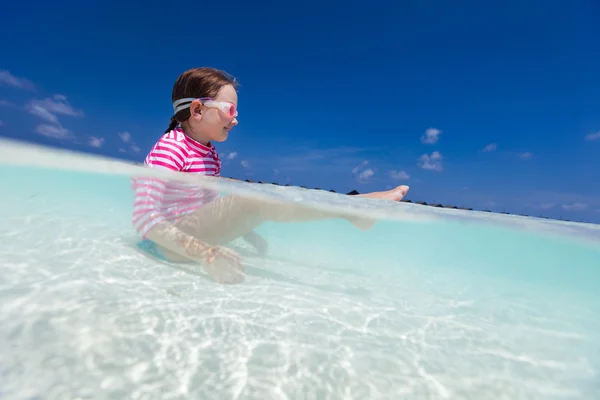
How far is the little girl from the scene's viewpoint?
9.12ft

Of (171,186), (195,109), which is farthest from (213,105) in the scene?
(171,186)

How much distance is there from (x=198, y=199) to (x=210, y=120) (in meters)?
0.92

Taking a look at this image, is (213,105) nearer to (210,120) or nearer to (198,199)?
(210,120)

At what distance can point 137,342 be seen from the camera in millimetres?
1655

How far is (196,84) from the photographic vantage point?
3592 millimetres

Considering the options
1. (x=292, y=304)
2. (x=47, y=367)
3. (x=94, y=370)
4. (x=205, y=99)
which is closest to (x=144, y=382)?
(x=94, y=370)

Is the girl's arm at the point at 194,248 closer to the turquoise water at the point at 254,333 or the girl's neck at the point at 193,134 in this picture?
the turquoise water at the point at 254,333

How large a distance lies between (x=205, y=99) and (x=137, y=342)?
2684 mm

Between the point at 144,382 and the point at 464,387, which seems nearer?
the point at 144,382

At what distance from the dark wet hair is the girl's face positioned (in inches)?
3.3

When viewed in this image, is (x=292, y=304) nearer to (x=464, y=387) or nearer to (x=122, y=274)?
(x=464, y=387)

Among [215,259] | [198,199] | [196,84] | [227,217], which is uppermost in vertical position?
[196,84]

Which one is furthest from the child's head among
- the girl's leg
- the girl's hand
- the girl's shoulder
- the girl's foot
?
the girl's foot

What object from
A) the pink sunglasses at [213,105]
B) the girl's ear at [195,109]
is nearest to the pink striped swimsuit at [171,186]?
the girl's ear at [195,109]
